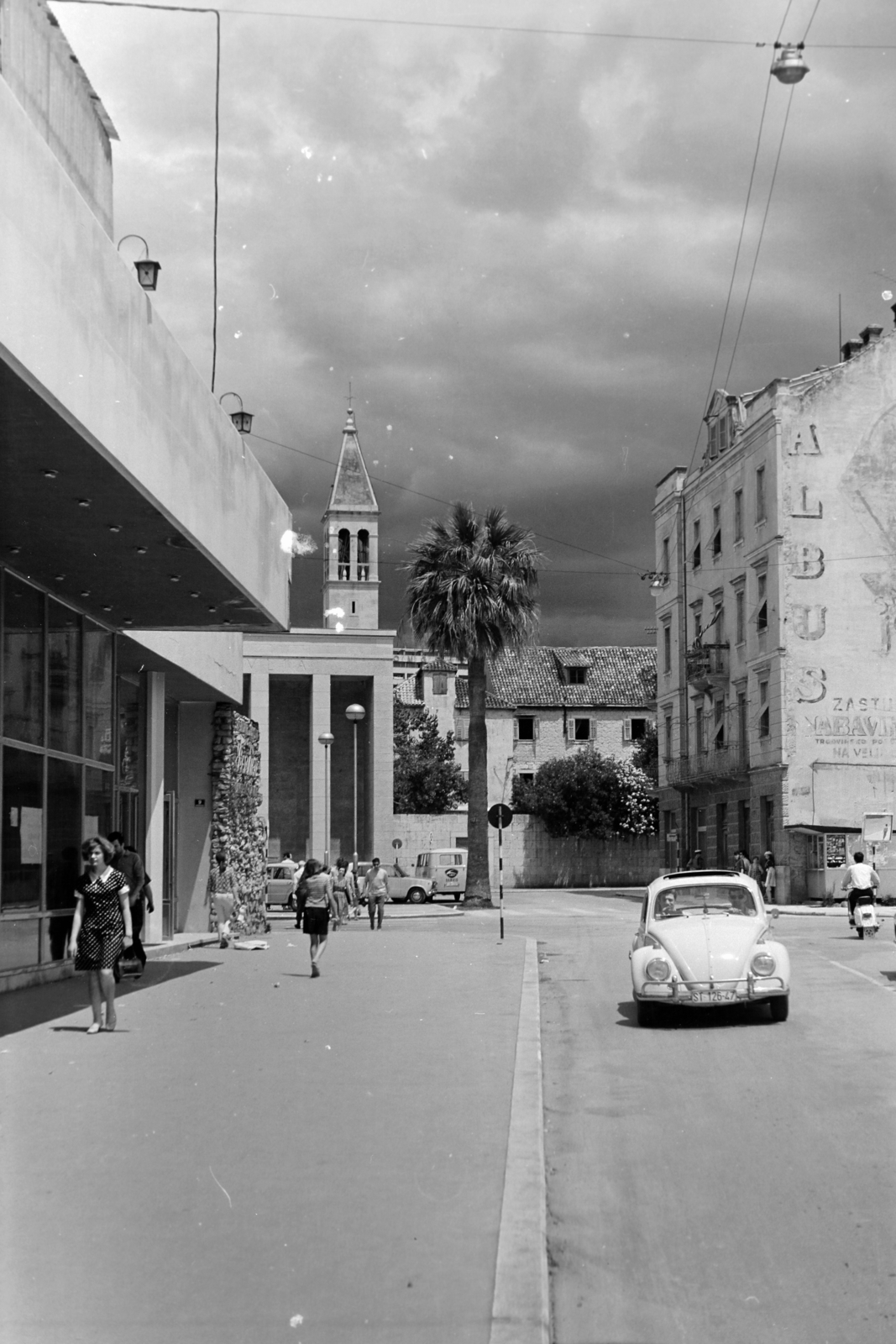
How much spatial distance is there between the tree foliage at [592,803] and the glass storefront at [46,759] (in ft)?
185

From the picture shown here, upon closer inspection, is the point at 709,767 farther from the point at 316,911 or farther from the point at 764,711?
the point at 316,911

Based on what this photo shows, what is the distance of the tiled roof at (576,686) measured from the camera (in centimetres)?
8781

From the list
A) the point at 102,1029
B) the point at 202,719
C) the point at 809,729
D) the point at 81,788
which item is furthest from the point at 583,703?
the point at 102,1029

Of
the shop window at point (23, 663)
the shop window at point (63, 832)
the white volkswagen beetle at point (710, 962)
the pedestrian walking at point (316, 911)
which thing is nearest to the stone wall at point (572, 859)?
the pedestrian walking at point (316, 911)

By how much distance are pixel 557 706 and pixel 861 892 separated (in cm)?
5887

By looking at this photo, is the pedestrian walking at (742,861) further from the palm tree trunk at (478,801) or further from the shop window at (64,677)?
the shop window at (64,677)

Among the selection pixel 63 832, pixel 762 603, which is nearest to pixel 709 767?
pixel 762 603

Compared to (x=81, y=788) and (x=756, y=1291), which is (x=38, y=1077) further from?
(x=81, y=788)

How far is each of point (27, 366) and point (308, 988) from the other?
969 cm

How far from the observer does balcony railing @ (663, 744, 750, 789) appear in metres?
54.9

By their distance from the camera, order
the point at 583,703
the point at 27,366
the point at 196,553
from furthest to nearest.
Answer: the point at 583,703 → the point at 196,553 → the point at 27,366

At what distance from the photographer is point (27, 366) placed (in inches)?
401

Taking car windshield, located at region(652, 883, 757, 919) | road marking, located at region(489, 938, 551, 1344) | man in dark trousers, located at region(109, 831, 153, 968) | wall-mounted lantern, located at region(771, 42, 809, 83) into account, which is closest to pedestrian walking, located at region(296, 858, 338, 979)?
man in dark trousers, located at region(109, 831, 153, 968)

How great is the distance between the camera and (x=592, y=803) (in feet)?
252
